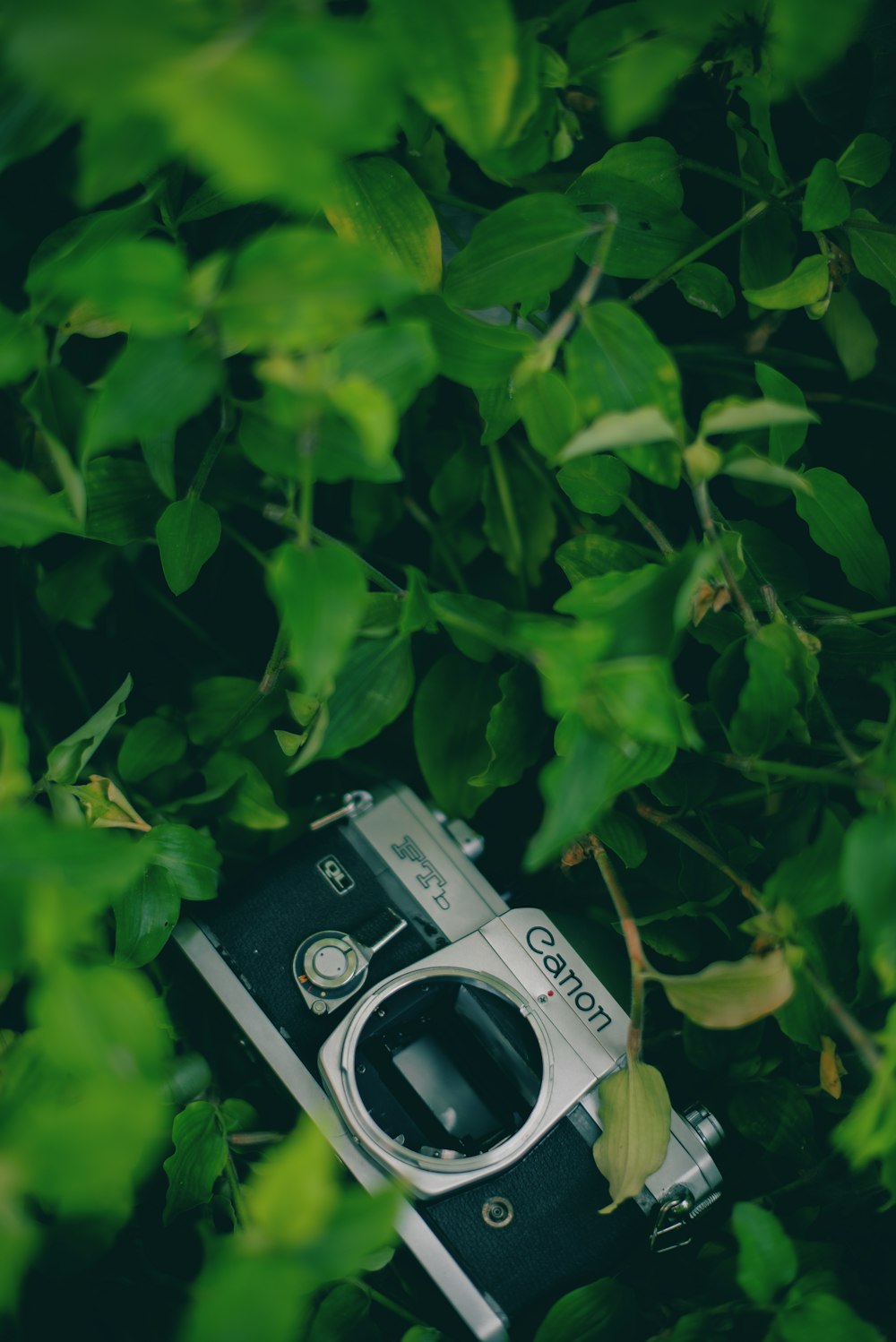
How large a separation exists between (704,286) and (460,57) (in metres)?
0.23

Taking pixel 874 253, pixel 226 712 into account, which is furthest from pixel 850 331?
pixel 226 712

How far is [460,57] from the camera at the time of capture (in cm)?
30

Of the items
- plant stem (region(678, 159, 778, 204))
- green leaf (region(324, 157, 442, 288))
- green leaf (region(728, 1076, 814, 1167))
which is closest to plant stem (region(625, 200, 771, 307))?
plant stem (region(678, 159, 778, 204))

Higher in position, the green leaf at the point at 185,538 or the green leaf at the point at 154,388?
the green leaf at the point at 154,388

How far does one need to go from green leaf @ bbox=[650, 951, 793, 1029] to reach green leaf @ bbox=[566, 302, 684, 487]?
0.19 meters

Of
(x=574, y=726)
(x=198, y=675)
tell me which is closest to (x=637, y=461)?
(x=574, y=726)

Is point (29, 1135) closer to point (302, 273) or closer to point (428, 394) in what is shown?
point (302, 273)

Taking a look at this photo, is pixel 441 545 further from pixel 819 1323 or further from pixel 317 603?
pixel 819 1323

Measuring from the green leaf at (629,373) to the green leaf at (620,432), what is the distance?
26mm

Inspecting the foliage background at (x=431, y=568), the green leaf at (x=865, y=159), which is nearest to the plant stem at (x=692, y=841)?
the foliage background at (x=431, y=568)

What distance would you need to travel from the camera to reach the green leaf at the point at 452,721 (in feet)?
1.77

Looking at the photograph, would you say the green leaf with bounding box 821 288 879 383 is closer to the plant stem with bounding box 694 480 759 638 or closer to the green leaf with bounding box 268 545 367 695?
the plant stem with bounding box 694 480 759 638

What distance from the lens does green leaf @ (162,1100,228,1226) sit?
46cm

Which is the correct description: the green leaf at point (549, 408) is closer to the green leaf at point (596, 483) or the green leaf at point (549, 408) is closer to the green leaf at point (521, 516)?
the green leaf at point (596, 483)
